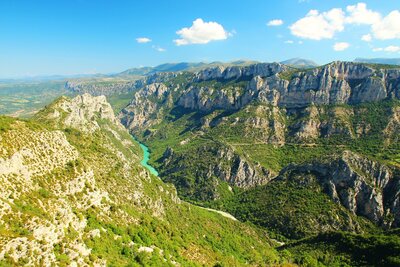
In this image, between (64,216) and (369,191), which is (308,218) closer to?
(369,191)

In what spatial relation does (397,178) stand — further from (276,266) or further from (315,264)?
(276,266)

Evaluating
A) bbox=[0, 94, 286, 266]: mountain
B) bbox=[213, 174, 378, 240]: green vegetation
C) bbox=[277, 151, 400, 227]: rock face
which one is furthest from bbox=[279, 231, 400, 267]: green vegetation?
bbox=[0, 94, 286, 266]: mountain

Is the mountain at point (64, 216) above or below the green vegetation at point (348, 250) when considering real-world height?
above

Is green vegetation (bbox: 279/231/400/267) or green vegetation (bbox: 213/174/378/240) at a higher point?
green vegetation (bbox: 279/231/400/267)

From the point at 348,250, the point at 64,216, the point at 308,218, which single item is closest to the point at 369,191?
the point at 308,218

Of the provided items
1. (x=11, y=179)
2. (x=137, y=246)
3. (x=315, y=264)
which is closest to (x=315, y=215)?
(x=315, y=264)

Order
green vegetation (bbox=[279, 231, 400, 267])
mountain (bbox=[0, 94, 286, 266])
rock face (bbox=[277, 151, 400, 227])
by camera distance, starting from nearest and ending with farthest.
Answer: mountain (bbox=[0, 94, 286, 266]) → green vegetation (bbox=[279, 231, 400, 267]) → rock face (bbox=[277, 151, 400, 227])

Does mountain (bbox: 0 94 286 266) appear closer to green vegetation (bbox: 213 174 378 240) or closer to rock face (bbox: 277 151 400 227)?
green vegetation (bbox: 213 174 378 240)

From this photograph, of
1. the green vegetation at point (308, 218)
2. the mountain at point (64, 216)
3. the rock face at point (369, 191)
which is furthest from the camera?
the rock face at point (369, 191)

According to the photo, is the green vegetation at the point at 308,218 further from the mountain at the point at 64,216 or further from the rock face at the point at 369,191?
the mountain at the point at 64,216

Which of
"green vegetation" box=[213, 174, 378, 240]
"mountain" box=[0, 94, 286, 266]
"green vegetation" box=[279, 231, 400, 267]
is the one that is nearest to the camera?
"mountain" box=[0, 94, 286, 266]

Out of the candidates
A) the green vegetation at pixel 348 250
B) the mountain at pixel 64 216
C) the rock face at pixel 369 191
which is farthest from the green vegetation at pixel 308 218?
the mountain at pixel 64 216
